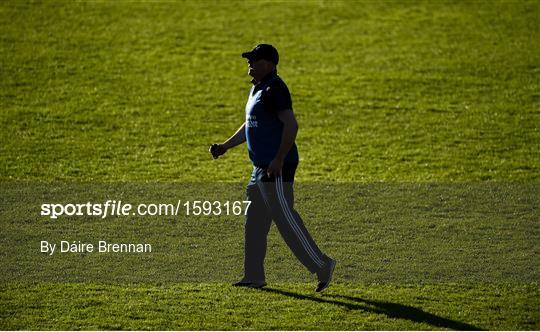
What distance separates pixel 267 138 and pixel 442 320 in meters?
2.27

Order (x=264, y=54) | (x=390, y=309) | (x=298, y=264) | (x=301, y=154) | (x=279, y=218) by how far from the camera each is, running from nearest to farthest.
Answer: (x=390, y=309)
(x=264, y=54)
(x=279, y=218)
(x=298, y=264)
(x=301, y=154)

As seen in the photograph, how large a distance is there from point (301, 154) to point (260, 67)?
6.58 meters

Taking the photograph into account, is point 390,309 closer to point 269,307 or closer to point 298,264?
point 269,307

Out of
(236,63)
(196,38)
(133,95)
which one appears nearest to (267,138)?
(133,95)

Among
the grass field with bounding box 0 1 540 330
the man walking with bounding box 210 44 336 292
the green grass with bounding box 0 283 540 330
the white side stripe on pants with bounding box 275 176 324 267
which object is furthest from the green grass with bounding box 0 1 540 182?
the white side stripe on pants with bounding box 275 176 324 267

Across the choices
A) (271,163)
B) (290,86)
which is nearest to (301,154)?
(290,86)

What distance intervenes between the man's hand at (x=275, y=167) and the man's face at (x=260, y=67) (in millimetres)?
860

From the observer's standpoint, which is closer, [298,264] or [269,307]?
[269,307]

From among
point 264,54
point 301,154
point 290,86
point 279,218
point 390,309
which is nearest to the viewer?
point 390,309

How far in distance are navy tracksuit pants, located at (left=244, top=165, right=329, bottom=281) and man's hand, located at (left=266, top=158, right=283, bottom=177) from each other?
0.15 m

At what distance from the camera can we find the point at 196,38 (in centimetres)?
2083

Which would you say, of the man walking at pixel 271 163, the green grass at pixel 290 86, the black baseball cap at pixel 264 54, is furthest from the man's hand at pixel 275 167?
the green grass at pixel 290 86

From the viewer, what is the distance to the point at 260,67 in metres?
8.94

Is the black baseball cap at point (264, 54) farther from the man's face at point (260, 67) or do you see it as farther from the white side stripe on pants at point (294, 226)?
the white side stripe on pants at point (294, 226)
